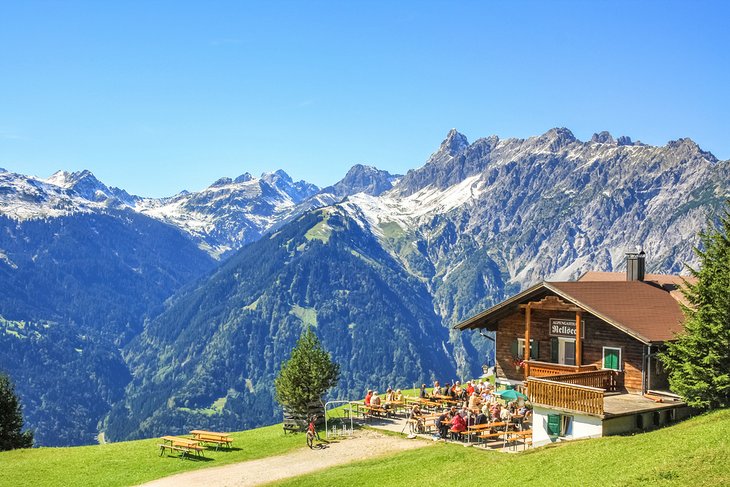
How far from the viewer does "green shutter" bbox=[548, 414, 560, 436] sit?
36.8 metres

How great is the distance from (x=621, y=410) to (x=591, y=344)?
10.1 m

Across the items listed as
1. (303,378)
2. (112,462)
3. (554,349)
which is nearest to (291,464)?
(303,378)

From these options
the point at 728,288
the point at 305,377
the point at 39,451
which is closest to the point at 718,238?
the point at 728,288

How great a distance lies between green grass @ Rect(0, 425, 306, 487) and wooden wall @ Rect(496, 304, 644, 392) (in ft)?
56.6

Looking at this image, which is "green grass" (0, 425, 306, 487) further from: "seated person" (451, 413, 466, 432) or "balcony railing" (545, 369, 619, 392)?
"balcony railing" (545, 369, 619, 392)

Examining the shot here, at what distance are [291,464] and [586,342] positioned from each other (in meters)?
21.1

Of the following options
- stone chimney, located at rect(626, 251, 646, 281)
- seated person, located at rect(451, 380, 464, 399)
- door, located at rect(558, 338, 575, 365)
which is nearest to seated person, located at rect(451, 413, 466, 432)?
seated person, located at rect(451, 380, 464, 399)

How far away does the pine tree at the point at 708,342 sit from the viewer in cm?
3569

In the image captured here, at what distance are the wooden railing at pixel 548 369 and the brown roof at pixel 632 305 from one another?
4.16 metres

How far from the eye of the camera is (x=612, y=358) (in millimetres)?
44906

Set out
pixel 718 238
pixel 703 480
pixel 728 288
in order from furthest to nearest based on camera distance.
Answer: pixel 718 238
pixel 728 288
pixel 703 480

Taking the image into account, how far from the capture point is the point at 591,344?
46281 mm

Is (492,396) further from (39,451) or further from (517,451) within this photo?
(39,451)

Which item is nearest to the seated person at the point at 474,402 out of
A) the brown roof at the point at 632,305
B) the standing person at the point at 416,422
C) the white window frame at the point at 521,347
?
the standing person at the point at 416,422
